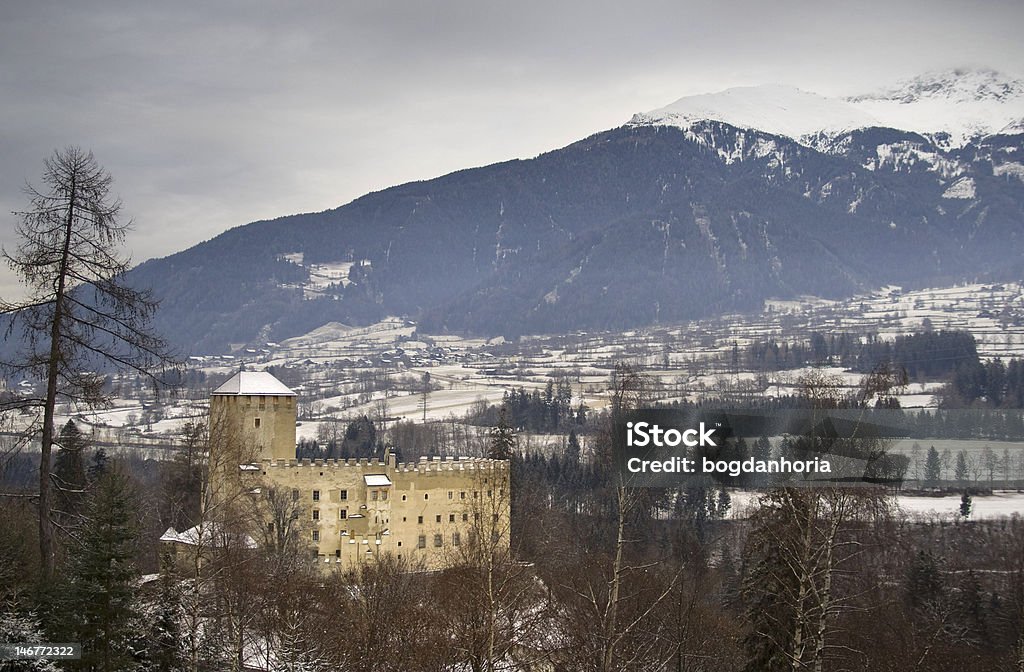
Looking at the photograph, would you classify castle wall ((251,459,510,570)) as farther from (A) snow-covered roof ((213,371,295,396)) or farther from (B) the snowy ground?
(B) the snowy ground

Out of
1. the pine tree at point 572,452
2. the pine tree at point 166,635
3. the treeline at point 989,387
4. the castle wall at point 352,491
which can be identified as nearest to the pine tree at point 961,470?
the pine tree at point 572,452

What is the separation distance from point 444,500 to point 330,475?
654 cm

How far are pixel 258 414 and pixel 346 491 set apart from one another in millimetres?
6389

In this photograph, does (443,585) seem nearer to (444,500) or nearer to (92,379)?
(444,500)

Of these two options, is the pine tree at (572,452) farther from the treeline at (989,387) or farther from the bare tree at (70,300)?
the bare tree at (70,300)

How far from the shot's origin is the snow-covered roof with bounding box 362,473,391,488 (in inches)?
2564

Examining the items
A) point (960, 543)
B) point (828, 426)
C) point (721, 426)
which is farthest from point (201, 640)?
point (960, 543)

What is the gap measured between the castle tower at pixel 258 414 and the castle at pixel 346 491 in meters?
0.05

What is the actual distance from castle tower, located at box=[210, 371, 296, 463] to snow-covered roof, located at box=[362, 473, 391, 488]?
4.39m

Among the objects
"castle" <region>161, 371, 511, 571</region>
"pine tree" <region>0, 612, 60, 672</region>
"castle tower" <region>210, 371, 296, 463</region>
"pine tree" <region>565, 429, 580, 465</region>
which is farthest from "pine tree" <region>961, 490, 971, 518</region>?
"pine tree" <region>0, 612, 60, 672</region>

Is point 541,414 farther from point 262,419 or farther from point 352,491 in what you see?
point 262,419

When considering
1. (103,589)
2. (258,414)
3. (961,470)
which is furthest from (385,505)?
(961,470)

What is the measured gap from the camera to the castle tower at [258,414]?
212ft

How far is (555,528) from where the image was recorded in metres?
78.9
